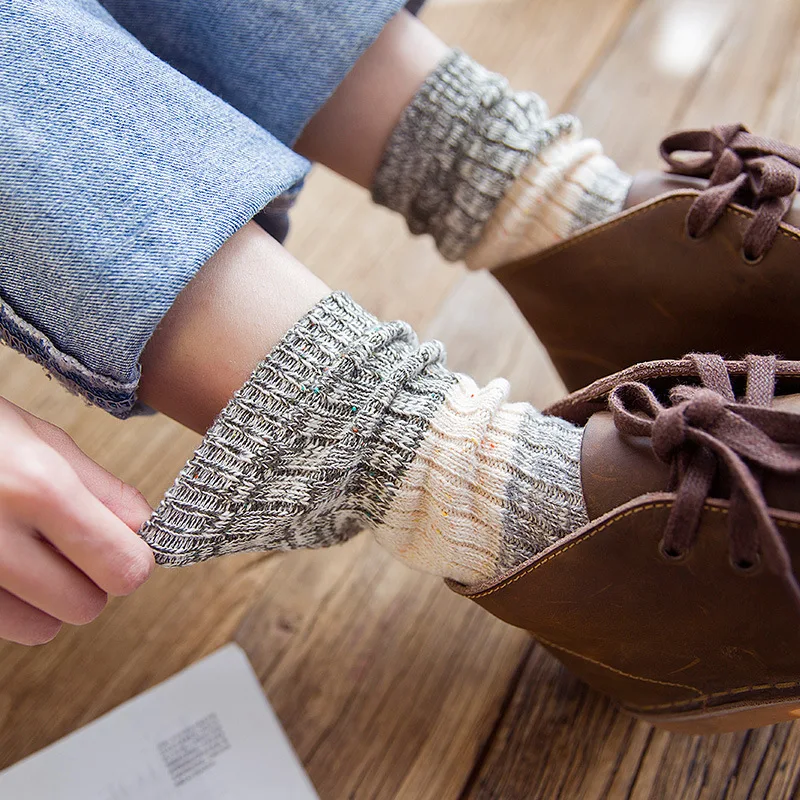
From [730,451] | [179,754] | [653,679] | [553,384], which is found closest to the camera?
[730,451]

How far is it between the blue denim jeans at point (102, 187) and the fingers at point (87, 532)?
0.07 meters

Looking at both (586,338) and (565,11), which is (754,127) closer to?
(565,11)

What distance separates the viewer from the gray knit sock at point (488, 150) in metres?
0.63

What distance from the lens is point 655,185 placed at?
0.61 m

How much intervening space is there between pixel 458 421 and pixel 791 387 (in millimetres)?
218

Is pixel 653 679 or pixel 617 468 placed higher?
pixel 617 468

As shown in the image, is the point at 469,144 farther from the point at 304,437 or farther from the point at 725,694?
the point at 725,694

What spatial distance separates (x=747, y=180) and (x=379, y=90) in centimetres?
32

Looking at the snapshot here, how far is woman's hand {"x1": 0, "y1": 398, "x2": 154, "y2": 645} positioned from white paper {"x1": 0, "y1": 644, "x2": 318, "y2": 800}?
21 centimetres

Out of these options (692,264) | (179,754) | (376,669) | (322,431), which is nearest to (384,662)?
(376,669)

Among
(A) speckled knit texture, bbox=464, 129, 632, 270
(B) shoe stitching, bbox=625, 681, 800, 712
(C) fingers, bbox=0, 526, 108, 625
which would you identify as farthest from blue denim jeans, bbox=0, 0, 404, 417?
(B) shoe stitching, bbox=625, 681, 800, 712

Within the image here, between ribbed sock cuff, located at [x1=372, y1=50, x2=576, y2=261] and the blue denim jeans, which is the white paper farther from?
ribbed sock cuff, located at [x1=372, y1=50, x2=576, y2=261]

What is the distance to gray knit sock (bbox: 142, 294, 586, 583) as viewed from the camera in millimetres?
467

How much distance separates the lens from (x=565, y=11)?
39.0 inches
